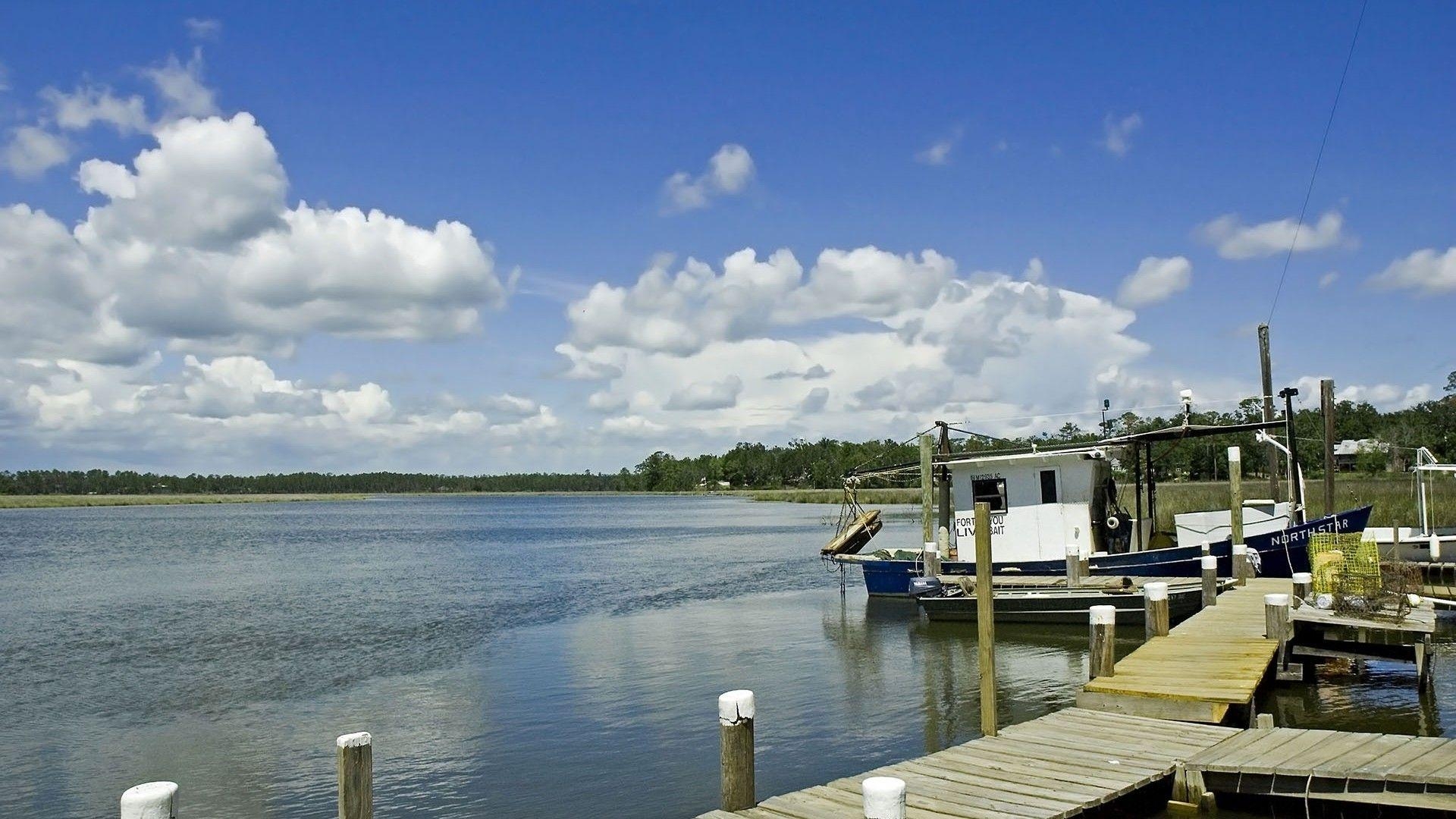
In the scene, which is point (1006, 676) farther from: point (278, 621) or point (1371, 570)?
point (278, 621)

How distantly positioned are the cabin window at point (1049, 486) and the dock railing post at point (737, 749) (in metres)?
A: 17.7

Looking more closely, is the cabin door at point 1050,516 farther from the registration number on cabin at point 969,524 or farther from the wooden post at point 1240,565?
the wooden post at point 1240,565

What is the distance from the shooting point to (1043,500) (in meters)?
24.1

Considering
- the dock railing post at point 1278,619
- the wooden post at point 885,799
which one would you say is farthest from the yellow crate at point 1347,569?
the wooden post at point 885,799

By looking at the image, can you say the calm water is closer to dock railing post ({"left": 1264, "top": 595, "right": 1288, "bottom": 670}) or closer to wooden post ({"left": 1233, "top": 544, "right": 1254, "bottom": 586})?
dock railing post ({"left": 1264, "top": 595, "right": 1288, "bottom": 670})

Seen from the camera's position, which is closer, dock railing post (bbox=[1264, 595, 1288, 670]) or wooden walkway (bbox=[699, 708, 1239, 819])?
wooden walkway (bbox=[699, 708, 1239, 819])

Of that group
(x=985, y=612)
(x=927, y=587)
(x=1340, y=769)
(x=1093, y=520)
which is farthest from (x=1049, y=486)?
(x=1340, y=769)

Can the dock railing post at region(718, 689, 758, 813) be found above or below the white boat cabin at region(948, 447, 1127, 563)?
below

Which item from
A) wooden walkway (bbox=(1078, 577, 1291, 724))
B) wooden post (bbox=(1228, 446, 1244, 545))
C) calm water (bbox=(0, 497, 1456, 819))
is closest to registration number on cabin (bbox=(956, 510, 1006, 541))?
calm water (bbox=(0, 497, 1456, 819))

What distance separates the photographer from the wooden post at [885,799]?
5.50 metres

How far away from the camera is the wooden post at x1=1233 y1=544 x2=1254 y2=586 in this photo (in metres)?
20.1

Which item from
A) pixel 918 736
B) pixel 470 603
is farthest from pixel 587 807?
pixel 470 603

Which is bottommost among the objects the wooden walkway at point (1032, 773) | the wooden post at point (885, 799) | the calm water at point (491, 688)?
the calm water at point (491, 688)

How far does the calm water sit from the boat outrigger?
7.80 ft
